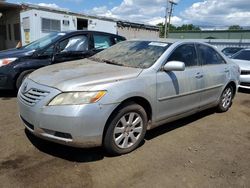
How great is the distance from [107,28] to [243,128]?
662 inches

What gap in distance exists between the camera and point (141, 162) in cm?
373

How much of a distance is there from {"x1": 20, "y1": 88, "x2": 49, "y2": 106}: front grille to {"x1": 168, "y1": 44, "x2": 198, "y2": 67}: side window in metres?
2.04

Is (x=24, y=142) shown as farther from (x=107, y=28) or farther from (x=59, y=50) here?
(x=107, y=28)

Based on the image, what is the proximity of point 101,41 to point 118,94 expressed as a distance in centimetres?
465

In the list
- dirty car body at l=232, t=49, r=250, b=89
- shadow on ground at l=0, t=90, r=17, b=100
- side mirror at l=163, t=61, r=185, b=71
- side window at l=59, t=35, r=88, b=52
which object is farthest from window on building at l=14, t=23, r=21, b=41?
side mirror at l=163, t=61, r=185, b=71

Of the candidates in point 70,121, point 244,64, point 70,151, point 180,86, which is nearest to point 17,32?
point 244,64

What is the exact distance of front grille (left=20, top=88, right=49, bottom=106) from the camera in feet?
11.5

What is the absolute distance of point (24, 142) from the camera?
414 centimetres

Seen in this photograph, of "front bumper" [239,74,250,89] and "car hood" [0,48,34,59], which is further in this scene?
"front bumper" [239,74,250,89]

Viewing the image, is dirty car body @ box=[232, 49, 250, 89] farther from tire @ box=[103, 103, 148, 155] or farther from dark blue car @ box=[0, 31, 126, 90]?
tire @ box=[103, 103, 148, 155]

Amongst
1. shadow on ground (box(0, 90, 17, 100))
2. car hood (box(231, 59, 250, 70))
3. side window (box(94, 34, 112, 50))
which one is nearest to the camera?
shadow on ground (box(0, 90, 17, 100))

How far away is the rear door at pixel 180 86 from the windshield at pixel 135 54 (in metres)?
0.23

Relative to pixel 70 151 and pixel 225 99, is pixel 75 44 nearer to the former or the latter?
pixel 225 99

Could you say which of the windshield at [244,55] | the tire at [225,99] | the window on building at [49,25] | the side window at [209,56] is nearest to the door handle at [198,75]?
the side window at [209,56]
